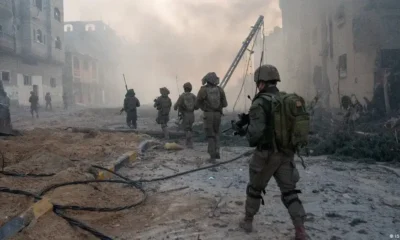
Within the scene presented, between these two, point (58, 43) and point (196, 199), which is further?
point (58, 43)

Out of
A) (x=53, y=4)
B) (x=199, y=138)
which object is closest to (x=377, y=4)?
(x=199, y=138)

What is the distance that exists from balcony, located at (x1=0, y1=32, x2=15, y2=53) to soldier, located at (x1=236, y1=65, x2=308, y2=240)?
2568 cm

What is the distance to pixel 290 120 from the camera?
3.16 metres

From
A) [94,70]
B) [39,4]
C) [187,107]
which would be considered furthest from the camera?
[94,70]

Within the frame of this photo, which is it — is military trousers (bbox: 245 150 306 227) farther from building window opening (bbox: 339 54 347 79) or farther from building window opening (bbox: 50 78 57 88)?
building window opening (bbox: 50 78 57 88)

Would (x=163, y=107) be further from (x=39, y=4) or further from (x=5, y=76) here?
(x=39, y=4)

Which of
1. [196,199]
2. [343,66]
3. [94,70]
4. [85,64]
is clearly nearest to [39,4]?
[85,64]

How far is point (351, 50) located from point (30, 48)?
78.1 feet

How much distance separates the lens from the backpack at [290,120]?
10.3ft

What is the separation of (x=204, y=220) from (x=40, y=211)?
5.61ft

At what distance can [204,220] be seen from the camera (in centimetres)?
372

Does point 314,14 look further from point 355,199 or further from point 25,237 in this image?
point 25,237

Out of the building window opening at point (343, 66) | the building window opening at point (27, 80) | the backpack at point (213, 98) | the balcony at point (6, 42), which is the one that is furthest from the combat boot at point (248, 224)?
the building window opening at point (27, 80)

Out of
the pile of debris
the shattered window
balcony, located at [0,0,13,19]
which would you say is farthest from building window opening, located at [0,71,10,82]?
the pile of debris
